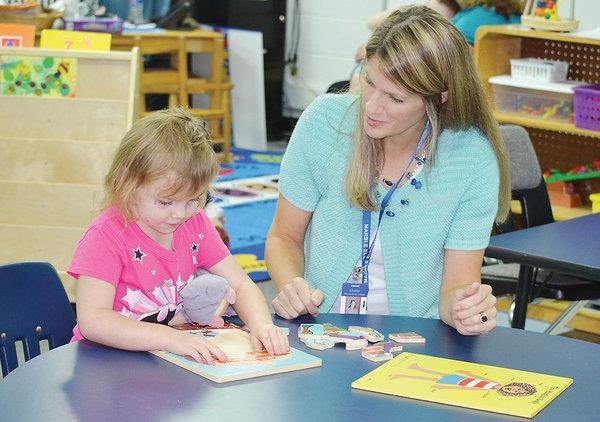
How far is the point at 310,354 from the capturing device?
5.76 ft

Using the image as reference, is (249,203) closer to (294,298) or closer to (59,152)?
(59,152)

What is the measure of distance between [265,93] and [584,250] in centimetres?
532

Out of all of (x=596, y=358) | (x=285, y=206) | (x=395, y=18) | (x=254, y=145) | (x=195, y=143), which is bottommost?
(x=254, y=145)

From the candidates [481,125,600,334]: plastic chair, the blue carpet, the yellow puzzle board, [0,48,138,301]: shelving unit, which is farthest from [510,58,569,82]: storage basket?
the yellow puzzle board

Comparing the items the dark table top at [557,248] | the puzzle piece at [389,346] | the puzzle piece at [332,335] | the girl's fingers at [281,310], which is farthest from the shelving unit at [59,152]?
the puzzle piece at [389,346]

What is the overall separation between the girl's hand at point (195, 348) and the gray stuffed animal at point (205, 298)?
165 millimetres

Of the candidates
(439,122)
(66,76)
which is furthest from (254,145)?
(439,122)

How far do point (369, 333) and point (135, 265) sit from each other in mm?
442

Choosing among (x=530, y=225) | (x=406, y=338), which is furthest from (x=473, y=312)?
(x=530, y=225)

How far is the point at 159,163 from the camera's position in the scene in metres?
1.86

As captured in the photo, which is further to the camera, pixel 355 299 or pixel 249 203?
pixel 249 203

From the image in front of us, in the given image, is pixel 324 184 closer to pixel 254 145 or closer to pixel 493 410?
pixel 493 410

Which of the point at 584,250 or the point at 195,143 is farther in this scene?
the point at 584,250

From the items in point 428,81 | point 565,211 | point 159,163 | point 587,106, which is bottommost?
point 565,211
